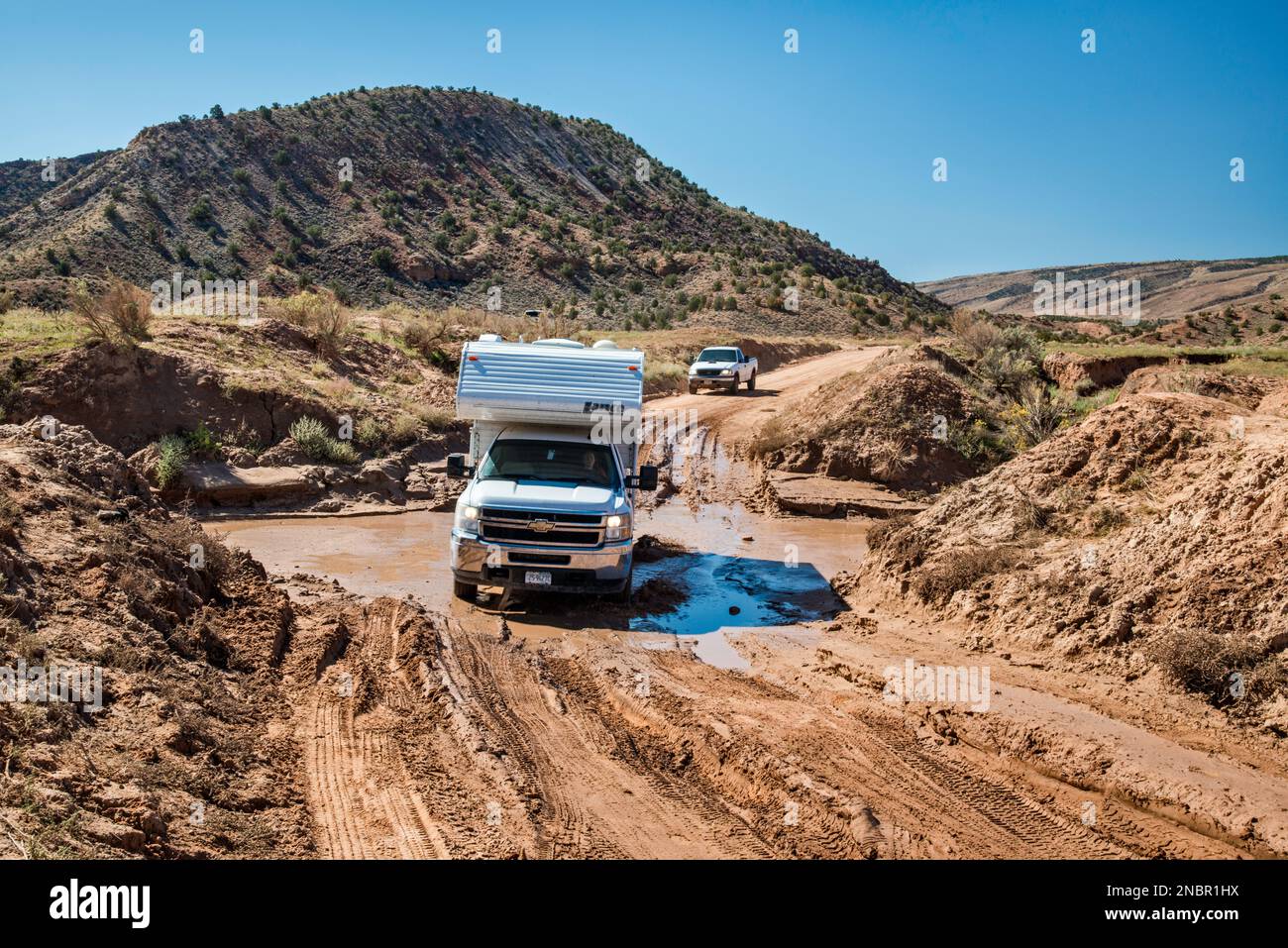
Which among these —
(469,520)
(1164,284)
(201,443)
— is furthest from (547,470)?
(1164,284)

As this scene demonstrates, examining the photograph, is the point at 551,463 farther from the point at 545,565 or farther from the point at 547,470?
the point at 545,565

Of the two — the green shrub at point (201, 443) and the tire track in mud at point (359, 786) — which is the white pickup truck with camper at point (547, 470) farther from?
the green shrub at point (201, 443)

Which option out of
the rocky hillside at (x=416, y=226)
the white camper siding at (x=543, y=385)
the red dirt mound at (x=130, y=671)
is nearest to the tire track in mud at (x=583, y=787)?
the red dirt mound at (x=130, y=671)

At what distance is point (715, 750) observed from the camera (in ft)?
23.5

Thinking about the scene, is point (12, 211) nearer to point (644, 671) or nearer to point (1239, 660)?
point (644, 671)

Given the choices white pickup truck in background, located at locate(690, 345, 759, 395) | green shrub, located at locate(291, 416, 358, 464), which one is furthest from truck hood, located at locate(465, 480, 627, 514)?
white pickup truck in background, located at locate(690, 345, 759, 395)

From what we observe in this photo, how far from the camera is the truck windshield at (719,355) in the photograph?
34.1 m

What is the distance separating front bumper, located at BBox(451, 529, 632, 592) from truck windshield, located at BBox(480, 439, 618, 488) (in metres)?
1.02

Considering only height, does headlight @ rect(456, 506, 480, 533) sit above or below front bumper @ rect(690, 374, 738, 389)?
below

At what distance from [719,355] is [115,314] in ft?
64.9

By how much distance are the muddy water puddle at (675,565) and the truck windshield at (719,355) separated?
15.1 m

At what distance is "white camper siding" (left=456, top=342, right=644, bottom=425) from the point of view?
1200cm

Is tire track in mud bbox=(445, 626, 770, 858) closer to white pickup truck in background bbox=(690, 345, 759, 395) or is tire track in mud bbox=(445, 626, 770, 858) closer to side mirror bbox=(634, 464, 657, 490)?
side mirror bbox=(634, 464, 657, 490)

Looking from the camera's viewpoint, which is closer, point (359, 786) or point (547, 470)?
point (359, 786)
